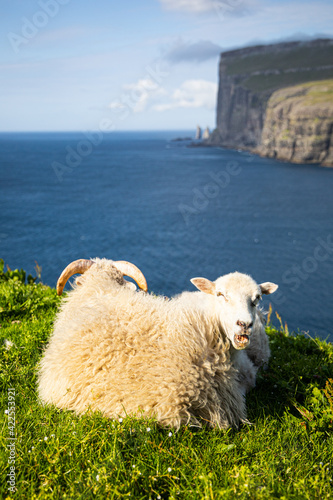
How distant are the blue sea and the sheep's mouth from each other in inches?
807

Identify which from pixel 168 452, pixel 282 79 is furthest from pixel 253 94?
pixel 168 452

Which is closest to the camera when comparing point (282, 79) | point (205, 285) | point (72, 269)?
point (205, 285)

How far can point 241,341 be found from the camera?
386 cm

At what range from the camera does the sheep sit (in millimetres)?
3627

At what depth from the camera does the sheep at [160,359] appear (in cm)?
363

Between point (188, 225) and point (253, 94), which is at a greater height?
point (253, 94)

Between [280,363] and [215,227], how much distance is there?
208ft

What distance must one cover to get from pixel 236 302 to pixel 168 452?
→ 5.21 feet

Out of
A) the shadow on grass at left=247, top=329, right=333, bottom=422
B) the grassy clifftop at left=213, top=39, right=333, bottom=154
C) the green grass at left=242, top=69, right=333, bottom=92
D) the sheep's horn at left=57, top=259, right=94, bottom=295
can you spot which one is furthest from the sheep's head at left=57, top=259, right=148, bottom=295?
the green grass at left=242, top=69, right=333, bottom=92

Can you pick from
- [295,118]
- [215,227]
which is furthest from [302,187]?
[295,118]

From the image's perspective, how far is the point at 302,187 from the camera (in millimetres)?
88812

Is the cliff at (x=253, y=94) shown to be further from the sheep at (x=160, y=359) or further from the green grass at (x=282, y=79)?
the sheep at (x=160, y=359)

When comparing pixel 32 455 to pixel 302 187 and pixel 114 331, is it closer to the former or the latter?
pixel 114 331

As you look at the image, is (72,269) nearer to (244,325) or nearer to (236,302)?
(236,302)
